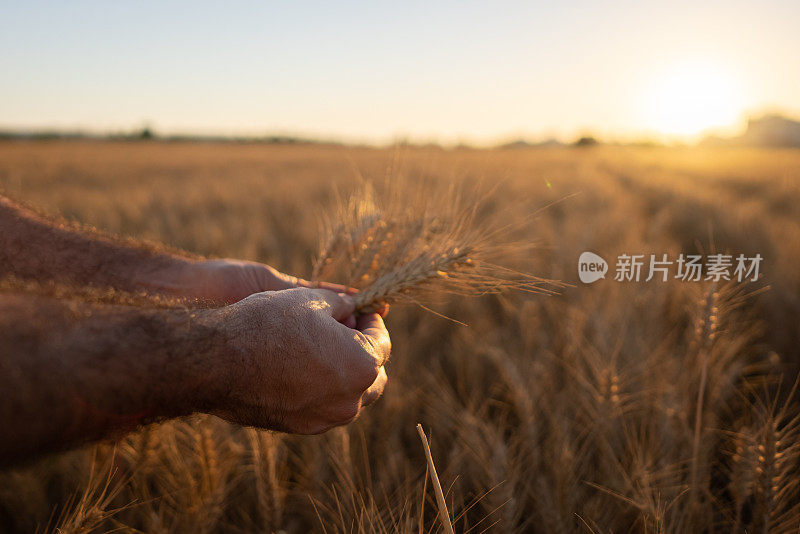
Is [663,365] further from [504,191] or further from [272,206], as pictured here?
[504,191]

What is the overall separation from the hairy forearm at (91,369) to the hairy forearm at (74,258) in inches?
21.4

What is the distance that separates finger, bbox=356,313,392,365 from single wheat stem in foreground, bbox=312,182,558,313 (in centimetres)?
3

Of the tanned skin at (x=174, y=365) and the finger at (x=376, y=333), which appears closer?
the tanned skin at (x=174, y=365)

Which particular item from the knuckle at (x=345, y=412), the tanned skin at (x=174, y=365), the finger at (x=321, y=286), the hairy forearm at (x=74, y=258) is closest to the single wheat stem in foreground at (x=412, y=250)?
the finger at (x=321, y=286)

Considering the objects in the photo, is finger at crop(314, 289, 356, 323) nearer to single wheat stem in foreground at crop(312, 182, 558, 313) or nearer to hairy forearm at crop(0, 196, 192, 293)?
single wheat stem in foreground at crop(312, 182, 558, 313)

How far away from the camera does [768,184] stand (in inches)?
287

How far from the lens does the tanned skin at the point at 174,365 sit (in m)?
0.66

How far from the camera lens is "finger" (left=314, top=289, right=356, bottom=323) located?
1028 mm

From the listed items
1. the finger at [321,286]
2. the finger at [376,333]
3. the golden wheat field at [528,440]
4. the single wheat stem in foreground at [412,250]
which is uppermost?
the single wheat stem in foreground at [412,250]

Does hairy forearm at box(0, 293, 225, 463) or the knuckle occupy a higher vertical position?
hairy forearm at box(0, 293, 225, 463)

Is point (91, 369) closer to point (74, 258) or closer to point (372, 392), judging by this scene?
point (372, 392)

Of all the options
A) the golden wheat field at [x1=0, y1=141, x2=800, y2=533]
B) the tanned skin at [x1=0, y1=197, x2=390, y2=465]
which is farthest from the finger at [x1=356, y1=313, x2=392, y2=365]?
the golden wheat field at [x1=0, y1=141, x2=800, y2=533]

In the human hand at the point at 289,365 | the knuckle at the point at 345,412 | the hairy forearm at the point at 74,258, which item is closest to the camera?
the human hand at the point at 289,365

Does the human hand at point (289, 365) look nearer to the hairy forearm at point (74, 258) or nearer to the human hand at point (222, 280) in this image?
the human hand at point (222, 280)
